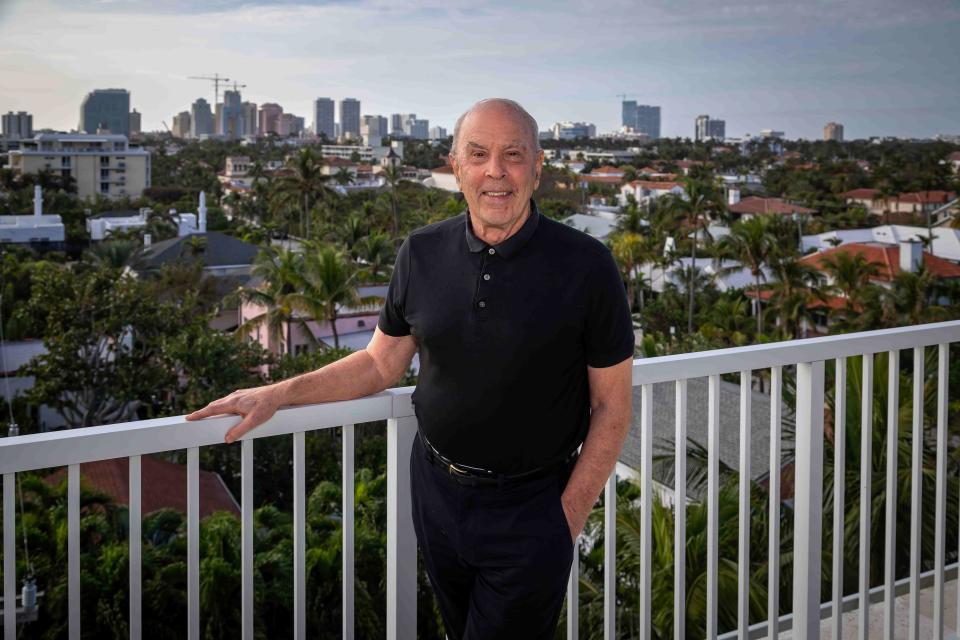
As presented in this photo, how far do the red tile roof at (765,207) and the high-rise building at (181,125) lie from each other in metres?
35.7

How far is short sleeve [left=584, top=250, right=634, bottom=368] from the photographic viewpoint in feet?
4.04

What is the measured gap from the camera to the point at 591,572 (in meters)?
7.38

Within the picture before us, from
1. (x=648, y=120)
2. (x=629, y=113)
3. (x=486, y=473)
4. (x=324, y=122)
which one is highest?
(x=324, y=122)

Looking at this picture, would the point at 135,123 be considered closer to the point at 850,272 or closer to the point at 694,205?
the point at 694,205

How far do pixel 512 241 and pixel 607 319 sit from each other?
17 cm

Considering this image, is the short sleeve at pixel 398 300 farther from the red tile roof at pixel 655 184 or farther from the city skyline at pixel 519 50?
the red tile roof at pixel 655 184

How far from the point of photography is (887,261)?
27016 millimetres

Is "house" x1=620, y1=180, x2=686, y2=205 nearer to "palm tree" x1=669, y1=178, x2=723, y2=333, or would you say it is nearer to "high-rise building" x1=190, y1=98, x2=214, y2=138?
"palm tree" x1=669, y1=178, x2=723, y2=333

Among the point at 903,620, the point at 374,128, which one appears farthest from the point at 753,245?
the point at 374,128

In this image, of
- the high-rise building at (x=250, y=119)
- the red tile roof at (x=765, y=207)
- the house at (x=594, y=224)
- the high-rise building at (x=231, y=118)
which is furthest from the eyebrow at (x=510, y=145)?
the high-rise building at (x=250, y=119)

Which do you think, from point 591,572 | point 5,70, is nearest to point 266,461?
point 591,572

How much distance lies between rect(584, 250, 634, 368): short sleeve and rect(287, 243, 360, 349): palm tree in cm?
1944

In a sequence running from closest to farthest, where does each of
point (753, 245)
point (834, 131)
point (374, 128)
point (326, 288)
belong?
point (326, 288) → point (753, 245) → point (834, 131) → point (374, 128)

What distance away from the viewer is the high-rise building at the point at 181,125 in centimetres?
5830
